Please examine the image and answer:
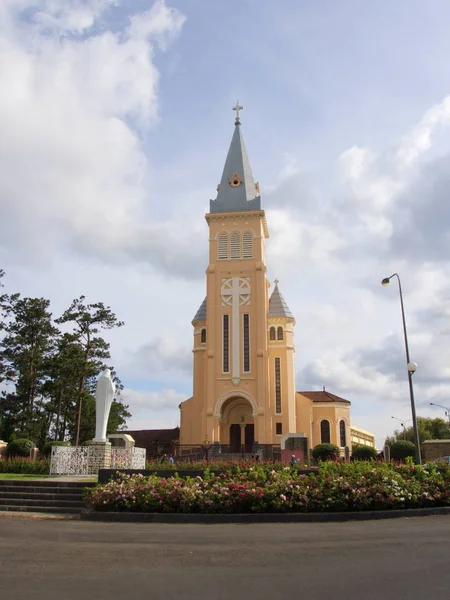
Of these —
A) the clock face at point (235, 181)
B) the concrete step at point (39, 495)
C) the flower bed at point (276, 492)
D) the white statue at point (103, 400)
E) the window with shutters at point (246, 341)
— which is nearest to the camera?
the flower bed at point (276, 492)

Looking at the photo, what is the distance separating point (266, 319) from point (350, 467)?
34.1 m

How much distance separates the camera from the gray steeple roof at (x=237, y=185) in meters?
51.3

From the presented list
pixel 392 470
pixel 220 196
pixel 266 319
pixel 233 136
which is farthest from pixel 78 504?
pixel 233 136

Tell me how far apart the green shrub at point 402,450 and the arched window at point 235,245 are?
2346 cm

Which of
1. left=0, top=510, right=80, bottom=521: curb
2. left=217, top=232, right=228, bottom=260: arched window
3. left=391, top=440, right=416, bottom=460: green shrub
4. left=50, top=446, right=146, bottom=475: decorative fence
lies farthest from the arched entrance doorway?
left=0, top=510, right=80, bottom=521: curb

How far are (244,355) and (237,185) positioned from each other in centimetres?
1653

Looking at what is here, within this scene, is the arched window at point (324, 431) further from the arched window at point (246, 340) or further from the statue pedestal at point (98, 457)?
the statue pedestal at point (98, 457)

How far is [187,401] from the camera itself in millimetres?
49969

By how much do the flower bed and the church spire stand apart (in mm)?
39404

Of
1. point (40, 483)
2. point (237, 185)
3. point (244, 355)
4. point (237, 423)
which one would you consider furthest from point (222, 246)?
point (40, 483)

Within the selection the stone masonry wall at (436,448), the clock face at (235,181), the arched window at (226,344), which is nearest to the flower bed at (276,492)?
the stone masonry wall at (436,448)

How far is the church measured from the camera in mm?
45688

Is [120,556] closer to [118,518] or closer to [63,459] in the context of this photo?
[118,518]

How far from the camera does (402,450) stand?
31.0 m
